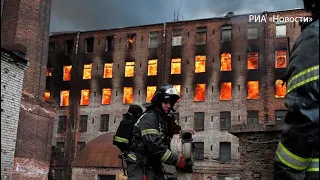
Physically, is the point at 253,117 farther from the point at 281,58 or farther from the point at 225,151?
the point at 281,58

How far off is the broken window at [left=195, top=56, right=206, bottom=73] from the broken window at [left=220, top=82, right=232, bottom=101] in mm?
2057

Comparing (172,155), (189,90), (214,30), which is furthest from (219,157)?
(172,155)

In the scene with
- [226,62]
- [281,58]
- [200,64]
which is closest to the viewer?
[281,58]

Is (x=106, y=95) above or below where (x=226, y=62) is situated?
below

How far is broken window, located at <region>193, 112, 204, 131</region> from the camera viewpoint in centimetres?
3267

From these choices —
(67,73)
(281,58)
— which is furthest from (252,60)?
(67,73)

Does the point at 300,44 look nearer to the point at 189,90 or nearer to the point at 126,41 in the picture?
the point at 189,90

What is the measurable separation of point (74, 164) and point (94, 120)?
273 inches

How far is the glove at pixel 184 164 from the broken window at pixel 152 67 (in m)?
29.7

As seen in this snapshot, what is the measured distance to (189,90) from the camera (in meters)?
33.7

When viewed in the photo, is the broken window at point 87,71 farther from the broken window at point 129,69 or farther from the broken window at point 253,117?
the broken window at point 253,117

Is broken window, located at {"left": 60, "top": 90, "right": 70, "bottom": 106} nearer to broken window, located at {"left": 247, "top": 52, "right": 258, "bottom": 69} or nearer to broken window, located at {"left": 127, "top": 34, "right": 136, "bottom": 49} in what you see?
broken window, located at {"left": 127, "top": 34, "right": 136, "bottom": 49}

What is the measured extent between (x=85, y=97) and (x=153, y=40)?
7.75 m

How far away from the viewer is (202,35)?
3447 cm
